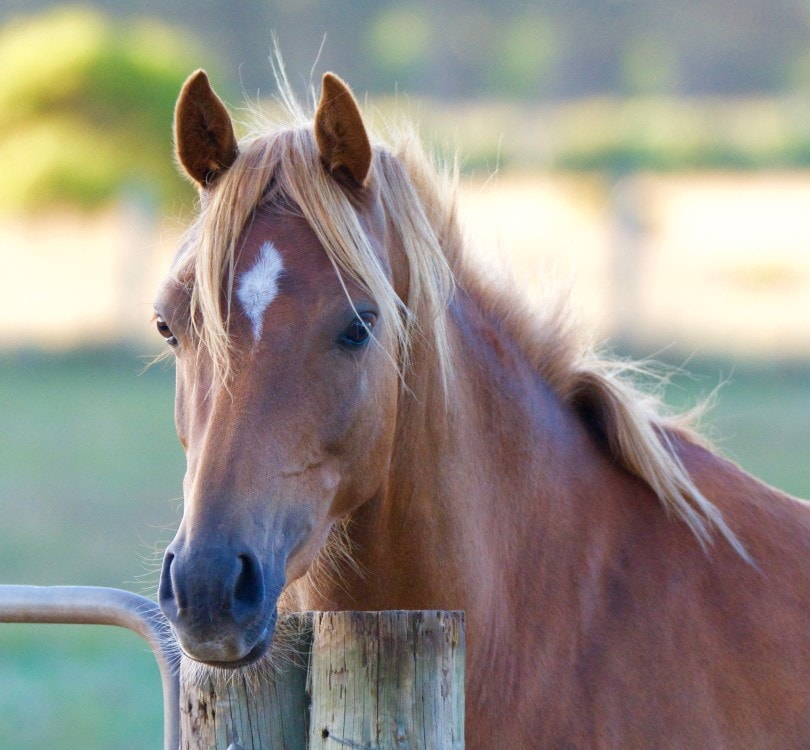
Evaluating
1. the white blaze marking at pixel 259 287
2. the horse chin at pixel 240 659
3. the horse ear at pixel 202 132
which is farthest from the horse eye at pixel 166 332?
the horse chin at pixel 240 659

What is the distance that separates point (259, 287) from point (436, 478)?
0.57 m

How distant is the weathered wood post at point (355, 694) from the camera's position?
172 cm

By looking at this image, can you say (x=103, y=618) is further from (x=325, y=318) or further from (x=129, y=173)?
(x=129, y=173)

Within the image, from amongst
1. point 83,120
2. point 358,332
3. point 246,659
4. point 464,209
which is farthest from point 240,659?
point 83,120

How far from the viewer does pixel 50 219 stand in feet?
71.6

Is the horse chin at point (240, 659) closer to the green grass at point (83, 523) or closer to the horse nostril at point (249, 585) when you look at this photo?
the horse nostril at point (249, 585)

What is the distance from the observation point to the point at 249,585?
1.87 metres

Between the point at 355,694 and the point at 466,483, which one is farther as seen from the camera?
the point at 466,483

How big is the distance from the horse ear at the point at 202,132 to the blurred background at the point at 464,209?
41 cm

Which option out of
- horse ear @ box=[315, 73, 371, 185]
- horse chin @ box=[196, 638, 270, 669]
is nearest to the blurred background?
horse ear @ box=[315, 73, 371, 185]

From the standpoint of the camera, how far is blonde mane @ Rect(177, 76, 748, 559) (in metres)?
2.13

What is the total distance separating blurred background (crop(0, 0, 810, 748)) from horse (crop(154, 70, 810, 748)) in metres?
0.37

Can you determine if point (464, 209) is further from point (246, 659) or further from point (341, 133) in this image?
point (246, 659)

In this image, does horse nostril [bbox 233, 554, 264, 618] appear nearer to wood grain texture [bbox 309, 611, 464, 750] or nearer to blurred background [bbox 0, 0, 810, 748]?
wood grain texture [bbox 309, 611, 464, 750]
